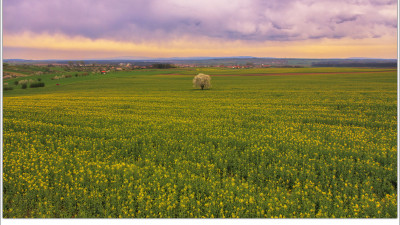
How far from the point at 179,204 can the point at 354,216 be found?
384cm

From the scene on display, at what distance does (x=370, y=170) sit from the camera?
6.75 metres

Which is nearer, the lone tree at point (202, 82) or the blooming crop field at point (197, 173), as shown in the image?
the blooming crop field at point (197, 173)

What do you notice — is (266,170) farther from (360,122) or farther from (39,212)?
(360,122)

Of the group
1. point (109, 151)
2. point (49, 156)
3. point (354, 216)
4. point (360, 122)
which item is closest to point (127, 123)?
point (109, 151)

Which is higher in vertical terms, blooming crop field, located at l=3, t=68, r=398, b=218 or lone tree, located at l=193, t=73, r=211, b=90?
lone tree, located at l=193, t=73, r=211, b=90

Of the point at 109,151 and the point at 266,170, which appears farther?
the point at 109,151

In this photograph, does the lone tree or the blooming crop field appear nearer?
the blooming crop field

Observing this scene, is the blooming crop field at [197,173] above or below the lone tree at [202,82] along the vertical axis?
below

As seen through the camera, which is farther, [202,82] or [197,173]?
[202,82]

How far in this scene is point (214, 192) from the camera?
18.5 ft

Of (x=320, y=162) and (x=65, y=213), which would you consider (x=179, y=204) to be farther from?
(x=320, y=162)

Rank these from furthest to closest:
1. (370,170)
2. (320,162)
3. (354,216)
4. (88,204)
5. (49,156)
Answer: (49,156) < (320,162) < (370,170) < (88,204) < (354,216)

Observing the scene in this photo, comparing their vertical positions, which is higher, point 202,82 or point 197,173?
point 202,82

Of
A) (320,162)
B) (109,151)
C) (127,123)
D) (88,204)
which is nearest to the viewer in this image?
(88,204)
